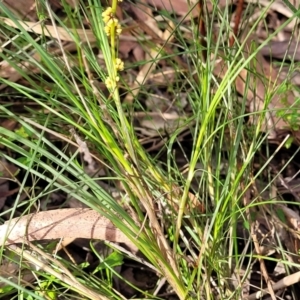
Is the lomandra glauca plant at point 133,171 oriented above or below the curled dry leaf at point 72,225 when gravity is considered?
above

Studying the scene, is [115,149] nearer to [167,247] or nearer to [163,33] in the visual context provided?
[167,247]

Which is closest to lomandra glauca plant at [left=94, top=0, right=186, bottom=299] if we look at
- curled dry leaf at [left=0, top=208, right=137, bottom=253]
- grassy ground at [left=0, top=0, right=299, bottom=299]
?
grassy ground at [left=0, top=0, right=299, bottom=299]

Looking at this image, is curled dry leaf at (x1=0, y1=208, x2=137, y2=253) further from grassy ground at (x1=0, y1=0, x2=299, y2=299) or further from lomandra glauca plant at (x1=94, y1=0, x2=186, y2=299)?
lomandra glauca plant at (x1=94, y1=0, x2=186, y2=299)

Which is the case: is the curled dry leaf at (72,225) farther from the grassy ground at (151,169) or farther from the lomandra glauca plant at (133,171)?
the lomandra glauca plant at (133,171)

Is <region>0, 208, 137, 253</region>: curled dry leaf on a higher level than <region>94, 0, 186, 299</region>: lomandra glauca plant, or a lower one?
lower

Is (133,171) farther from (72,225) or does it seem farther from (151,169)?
(72,225)

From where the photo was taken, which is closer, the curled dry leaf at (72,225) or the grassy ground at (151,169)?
the grassy ground at (151,169)

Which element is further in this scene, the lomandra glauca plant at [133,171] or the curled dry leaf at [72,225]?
the curled dry leaf at [72,225]

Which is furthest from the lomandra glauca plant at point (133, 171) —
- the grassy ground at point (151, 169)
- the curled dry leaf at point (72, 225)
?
the curled dry leaf at point (72, 225)
